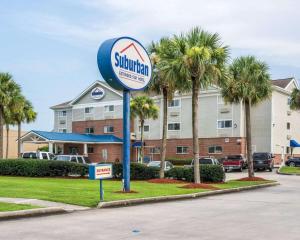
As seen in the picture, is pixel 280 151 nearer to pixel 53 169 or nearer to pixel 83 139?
pixel 83 139

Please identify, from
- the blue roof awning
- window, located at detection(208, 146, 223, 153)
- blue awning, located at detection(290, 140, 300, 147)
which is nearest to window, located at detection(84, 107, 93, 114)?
the blue roof awning

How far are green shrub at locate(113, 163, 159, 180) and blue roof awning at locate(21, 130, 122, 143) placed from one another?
26.0 m

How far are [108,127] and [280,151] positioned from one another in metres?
23.2

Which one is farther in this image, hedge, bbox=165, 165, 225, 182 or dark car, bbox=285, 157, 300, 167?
dark car, bbox=285, 157, 300, 167

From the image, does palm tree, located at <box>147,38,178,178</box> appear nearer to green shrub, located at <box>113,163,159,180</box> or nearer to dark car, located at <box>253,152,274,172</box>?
green shrub, located at <box>113,163,159,180</box>

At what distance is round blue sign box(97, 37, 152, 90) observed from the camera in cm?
1875

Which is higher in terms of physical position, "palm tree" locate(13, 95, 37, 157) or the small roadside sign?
"palm tree" locate(13, 95, 37, 157)

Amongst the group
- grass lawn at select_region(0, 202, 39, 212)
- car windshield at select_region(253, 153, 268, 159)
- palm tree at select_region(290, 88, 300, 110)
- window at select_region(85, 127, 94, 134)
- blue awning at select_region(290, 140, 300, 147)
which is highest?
palm tree at select_region(290, 88, 300, 110)

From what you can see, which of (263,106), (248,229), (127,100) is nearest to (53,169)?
(127,100)

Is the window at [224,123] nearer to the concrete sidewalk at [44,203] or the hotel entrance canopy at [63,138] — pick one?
the hotel entrance canopy at [63,138]

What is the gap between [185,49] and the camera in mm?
24438

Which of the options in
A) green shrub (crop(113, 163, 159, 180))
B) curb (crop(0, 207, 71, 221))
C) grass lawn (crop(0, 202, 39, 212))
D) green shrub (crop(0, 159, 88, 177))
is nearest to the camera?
curb (crop(0, 207, 71, 221))

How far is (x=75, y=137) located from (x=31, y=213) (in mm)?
49599

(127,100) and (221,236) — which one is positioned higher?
(127,100)
